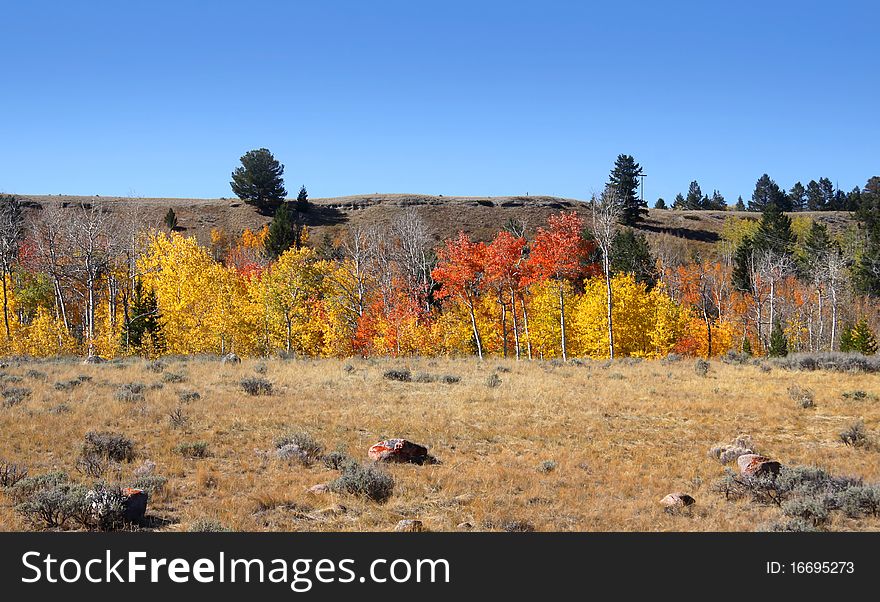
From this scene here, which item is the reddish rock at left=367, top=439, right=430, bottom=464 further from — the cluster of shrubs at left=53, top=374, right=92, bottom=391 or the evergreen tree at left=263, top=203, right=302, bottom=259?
the evergreen tree at left=263, top=203, right=302, bottom=259

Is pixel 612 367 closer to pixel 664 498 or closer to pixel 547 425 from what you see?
pixel 547 425

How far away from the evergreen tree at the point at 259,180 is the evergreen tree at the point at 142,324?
60995 millimetres

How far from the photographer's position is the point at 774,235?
277 feet

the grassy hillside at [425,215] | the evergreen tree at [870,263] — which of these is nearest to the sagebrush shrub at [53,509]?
the evergreen tree at [870,263]

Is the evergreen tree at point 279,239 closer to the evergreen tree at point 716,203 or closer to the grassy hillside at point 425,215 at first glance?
the grassy hillside at point 425,215

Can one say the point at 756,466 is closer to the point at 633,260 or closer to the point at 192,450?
the point at 192,450

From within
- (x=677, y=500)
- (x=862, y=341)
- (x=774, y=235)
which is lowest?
(x=862, y=341)

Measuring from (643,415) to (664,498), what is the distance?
897cm

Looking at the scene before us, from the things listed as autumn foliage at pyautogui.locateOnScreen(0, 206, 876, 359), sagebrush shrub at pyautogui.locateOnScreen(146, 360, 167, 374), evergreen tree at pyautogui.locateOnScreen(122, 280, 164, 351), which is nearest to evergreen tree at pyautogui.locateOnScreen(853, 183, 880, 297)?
autumn foliage at pyautogui.locateOnScreen(0, 206, 876, 359)

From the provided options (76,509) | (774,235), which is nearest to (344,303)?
(76,509)

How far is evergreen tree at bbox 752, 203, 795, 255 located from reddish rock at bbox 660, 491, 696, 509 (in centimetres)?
7872

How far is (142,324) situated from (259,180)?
65948 mm

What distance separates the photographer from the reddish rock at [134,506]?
10.3 meters

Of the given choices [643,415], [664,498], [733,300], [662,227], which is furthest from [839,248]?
[664,498]
